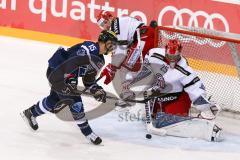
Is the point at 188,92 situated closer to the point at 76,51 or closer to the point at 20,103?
the point at 76,51

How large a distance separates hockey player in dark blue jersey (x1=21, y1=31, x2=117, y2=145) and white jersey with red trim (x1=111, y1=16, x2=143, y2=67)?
0.77m

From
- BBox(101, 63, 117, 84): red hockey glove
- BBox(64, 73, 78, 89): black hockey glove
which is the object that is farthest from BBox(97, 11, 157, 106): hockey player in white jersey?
BBox(64, 73, 78, 89): black hockey glove

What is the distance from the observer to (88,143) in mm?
4566

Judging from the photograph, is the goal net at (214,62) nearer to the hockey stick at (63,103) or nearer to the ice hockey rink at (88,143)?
the ice hockey rink at (88,143)

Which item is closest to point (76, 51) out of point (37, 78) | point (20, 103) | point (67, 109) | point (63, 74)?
point (63, 74)

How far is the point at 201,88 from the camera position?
4.82 metres

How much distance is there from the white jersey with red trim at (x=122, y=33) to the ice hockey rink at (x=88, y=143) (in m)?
0.42

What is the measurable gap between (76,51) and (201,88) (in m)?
0.95

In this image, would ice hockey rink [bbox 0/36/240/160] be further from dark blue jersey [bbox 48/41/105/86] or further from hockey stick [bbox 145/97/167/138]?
dark blue jersey [bbox 48/41/105/86]

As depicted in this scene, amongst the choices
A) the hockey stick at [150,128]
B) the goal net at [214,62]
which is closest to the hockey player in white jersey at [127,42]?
the goal net at [214,62]

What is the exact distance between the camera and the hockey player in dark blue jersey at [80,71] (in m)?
4.45

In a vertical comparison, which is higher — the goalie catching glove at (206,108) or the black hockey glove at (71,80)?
the black hockey glove at (71,80)

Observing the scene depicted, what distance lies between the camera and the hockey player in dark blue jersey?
4453mm

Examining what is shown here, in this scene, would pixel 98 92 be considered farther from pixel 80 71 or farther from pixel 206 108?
pixel 206 108
